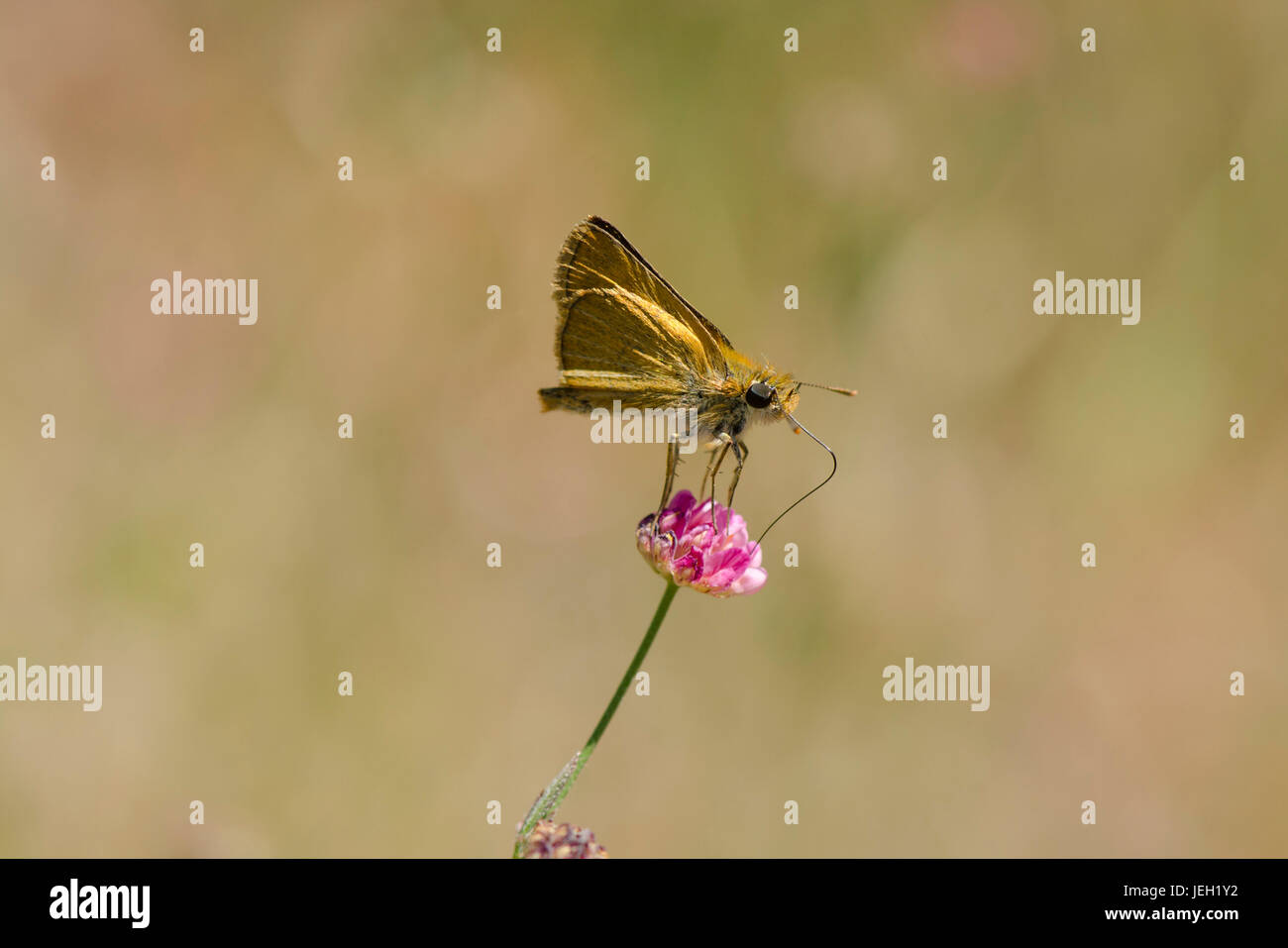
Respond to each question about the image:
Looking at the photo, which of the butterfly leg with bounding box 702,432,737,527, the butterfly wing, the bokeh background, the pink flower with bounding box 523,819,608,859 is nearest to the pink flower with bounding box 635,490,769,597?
the butterfly leg with bounding box 702,432,737,527

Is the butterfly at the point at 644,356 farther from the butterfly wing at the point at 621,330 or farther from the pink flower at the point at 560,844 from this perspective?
the pink flower at the point at 560,844

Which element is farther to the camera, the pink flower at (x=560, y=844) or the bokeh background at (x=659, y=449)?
the bokeh background at (x=659, y=449)

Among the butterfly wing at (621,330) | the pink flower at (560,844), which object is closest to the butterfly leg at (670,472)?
the butterfly wing at (621,330)

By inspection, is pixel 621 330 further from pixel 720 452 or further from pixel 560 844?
pixel 560 844

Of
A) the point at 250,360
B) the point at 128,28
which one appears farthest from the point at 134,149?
the point at 250,360

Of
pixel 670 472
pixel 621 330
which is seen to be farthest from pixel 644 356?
pixel 670 472

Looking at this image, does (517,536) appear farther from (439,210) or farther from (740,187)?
(740,187)
